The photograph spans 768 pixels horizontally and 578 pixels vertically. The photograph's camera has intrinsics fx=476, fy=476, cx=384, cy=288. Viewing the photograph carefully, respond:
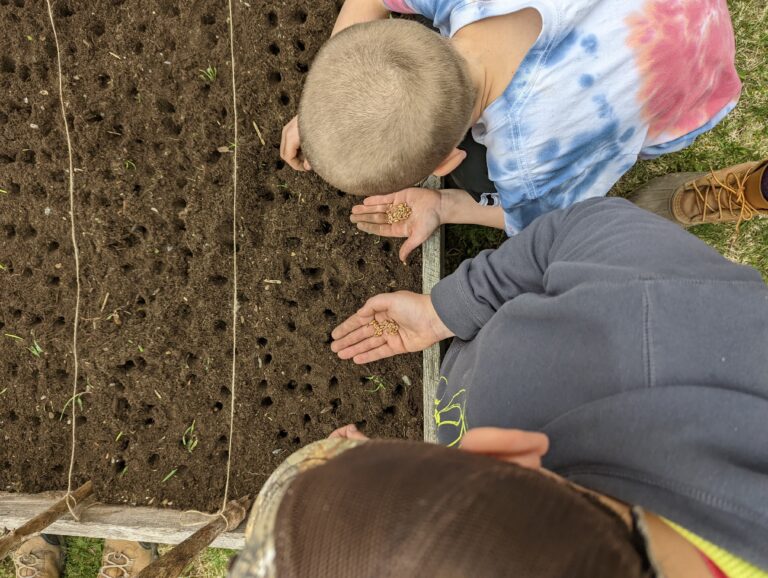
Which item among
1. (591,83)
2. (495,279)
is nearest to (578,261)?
(495,279)

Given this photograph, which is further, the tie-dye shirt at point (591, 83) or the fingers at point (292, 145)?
the fingers at point (292, 145)

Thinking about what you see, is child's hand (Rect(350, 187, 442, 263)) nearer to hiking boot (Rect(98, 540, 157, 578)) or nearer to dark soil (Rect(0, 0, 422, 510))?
dark soil (Rect(0, 0, 422, 510))

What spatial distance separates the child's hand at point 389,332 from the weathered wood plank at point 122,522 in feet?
2.32

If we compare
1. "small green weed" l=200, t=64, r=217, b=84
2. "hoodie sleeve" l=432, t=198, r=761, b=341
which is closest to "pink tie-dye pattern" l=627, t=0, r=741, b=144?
"hoodie sleeve" l=432, t=198, r=761, b=341

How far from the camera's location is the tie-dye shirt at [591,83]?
1.02 metres

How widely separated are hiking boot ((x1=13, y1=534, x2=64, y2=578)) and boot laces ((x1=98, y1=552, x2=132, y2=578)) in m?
0.26

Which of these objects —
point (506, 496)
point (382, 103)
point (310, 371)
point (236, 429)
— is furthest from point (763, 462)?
point (236, 429)

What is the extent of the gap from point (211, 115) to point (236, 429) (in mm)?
1064

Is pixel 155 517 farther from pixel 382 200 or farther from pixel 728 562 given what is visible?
pixel 728 562

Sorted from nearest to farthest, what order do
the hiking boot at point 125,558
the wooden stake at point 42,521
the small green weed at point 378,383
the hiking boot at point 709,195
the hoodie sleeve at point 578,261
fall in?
the hoodie sleeve at point 578,261 → the wooden stake at point 42,521 → the hiking boot at point 709,195 → the small green weed at point 378,383 → the hiking boot at point 125,558

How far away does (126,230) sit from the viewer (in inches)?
64.4

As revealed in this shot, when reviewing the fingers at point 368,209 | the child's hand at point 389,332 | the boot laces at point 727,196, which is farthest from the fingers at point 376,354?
the boot laces at point 727,196

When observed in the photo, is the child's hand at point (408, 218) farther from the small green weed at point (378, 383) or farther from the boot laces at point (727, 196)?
the boot laces at point (727, 196)

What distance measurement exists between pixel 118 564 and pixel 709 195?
2.62 meters
